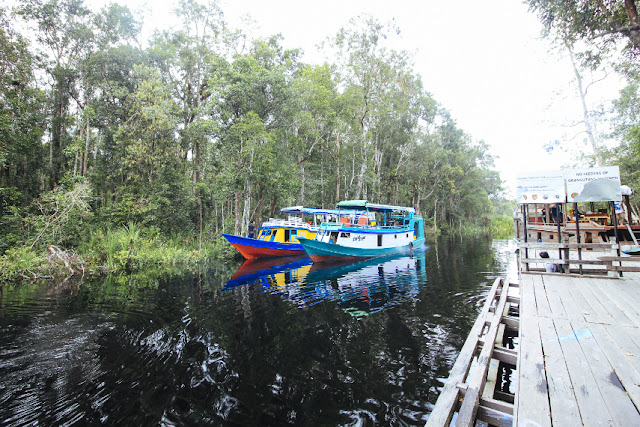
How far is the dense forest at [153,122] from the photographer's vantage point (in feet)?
50.9

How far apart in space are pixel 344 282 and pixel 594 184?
843 cm

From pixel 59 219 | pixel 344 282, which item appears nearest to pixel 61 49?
pixel 59 219

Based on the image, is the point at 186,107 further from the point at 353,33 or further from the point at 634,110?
the point at 634,110

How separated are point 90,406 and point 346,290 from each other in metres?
7.98

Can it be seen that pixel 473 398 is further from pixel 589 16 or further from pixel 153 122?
pixel 153 122

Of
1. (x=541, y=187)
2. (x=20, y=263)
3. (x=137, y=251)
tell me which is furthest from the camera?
(x=137, y=251)

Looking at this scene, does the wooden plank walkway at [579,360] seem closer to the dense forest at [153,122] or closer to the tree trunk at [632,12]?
the tree trunk at [632,12]

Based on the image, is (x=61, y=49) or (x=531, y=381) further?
(x=61, y=49)

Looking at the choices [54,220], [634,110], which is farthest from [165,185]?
[634,110]

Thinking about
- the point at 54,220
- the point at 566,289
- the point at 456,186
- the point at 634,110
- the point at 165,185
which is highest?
the point at 634,110

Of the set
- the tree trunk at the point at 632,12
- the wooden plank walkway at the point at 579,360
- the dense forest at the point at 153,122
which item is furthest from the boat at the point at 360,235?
the tree trunk at the point at 632,12

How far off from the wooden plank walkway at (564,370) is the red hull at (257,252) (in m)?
15.5

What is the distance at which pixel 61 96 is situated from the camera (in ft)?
71.8

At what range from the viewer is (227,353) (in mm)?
5727
